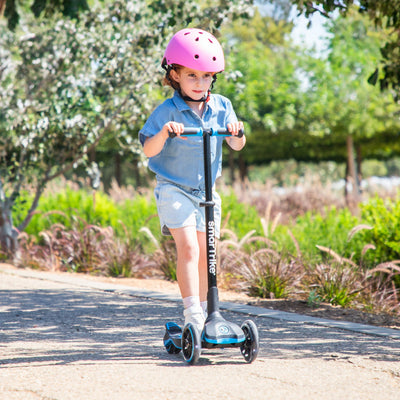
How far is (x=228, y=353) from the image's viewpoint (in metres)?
3.76

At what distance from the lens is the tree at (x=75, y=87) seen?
27.6 ft

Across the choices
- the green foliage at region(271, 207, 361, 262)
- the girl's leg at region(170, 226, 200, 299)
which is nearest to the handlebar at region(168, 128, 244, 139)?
the girl's leg at region(170, 226, 200, 299)

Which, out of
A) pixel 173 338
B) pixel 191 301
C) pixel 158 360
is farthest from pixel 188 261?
pixel 158 360

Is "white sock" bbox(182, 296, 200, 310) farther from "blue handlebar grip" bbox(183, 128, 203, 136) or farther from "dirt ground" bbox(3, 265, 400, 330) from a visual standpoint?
"dirt ground" bbox(3, 265, 400, 330)

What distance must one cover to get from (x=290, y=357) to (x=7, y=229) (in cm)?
665

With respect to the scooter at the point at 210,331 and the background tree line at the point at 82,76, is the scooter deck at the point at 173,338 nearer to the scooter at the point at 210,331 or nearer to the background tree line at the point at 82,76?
the scooter at the point at 210,331

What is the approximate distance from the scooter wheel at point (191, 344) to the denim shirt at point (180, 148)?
88cm

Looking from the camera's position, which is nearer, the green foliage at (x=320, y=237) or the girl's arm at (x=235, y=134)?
the girl's arm at (x=235, y=134)

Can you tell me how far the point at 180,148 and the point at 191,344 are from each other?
119 cm

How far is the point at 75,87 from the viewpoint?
8391mm

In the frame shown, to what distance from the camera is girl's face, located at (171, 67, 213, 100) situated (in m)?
3.73

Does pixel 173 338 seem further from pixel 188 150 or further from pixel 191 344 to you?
pixel 188 150

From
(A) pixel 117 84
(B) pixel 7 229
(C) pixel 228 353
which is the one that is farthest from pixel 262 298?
(B) pixel 7 229

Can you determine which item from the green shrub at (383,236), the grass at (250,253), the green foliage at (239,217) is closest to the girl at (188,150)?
the grass at (250,253)
